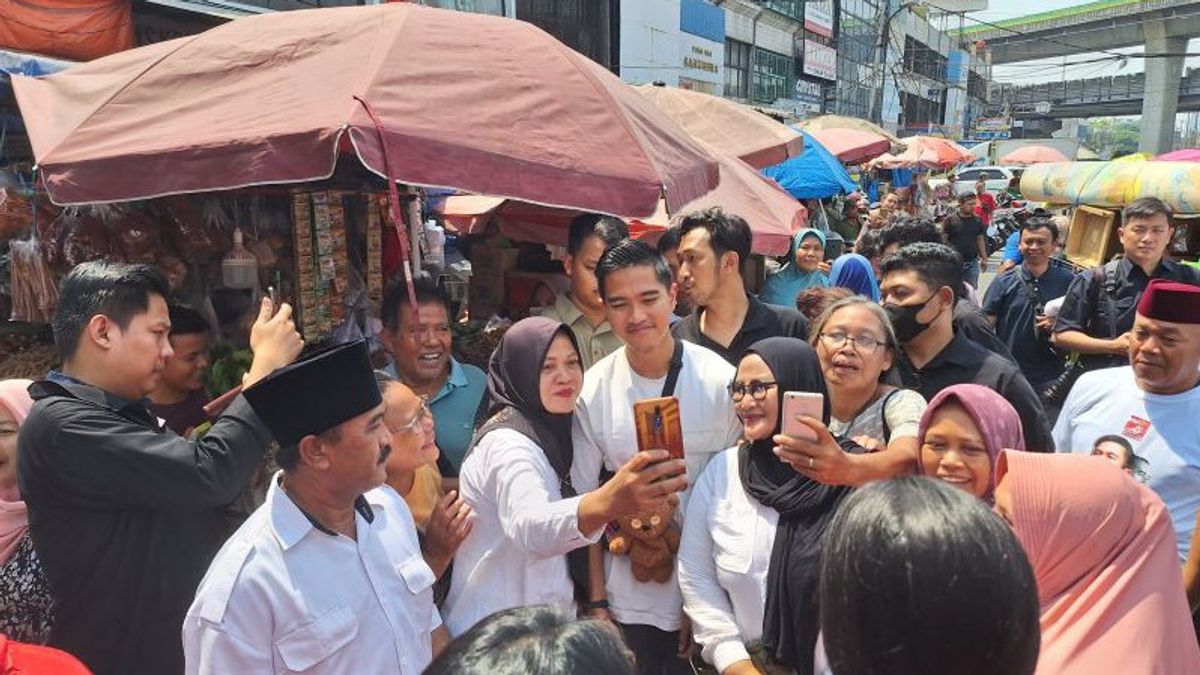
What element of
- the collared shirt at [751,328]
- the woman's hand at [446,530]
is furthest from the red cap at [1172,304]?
the woman's hand at [446,530]

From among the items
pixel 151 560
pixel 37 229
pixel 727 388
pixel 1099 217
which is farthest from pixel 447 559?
pixel 1099 217

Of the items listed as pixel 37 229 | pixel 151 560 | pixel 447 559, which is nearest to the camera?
pixel 151 560

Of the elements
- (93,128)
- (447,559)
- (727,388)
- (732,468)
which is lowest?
(447,559)

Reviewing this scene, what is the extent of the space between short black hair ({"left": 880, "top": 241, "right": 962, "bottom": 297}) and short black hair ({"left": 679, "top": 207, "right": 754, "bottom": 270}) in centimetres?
62

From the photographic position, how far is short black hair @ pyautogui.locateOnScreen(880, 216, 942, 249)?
4812mm

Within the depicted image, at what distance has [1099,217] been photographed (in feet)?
22.6

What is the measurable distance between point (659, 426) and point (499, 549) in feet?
2.07

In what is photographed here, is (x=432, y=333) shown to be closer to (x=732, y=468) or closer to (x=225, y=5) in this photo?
(x=732, y=468)

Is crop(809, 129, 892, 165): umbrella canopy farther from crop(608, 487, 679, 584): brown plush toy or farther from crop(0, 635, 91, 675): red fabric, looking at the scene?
crop(0, 635, 91, 675): red fabric

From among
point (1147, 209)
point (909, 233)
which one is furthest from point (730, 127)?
point (1147, 209)

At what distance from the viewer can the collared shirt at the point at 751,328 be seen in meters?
3.36

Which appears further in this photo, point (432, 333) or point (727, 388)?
point (432, 333)

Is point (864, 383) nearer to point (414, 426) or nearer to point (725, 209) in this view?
point (414, 426)

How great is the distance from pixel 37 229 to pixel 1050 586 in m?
4.02
